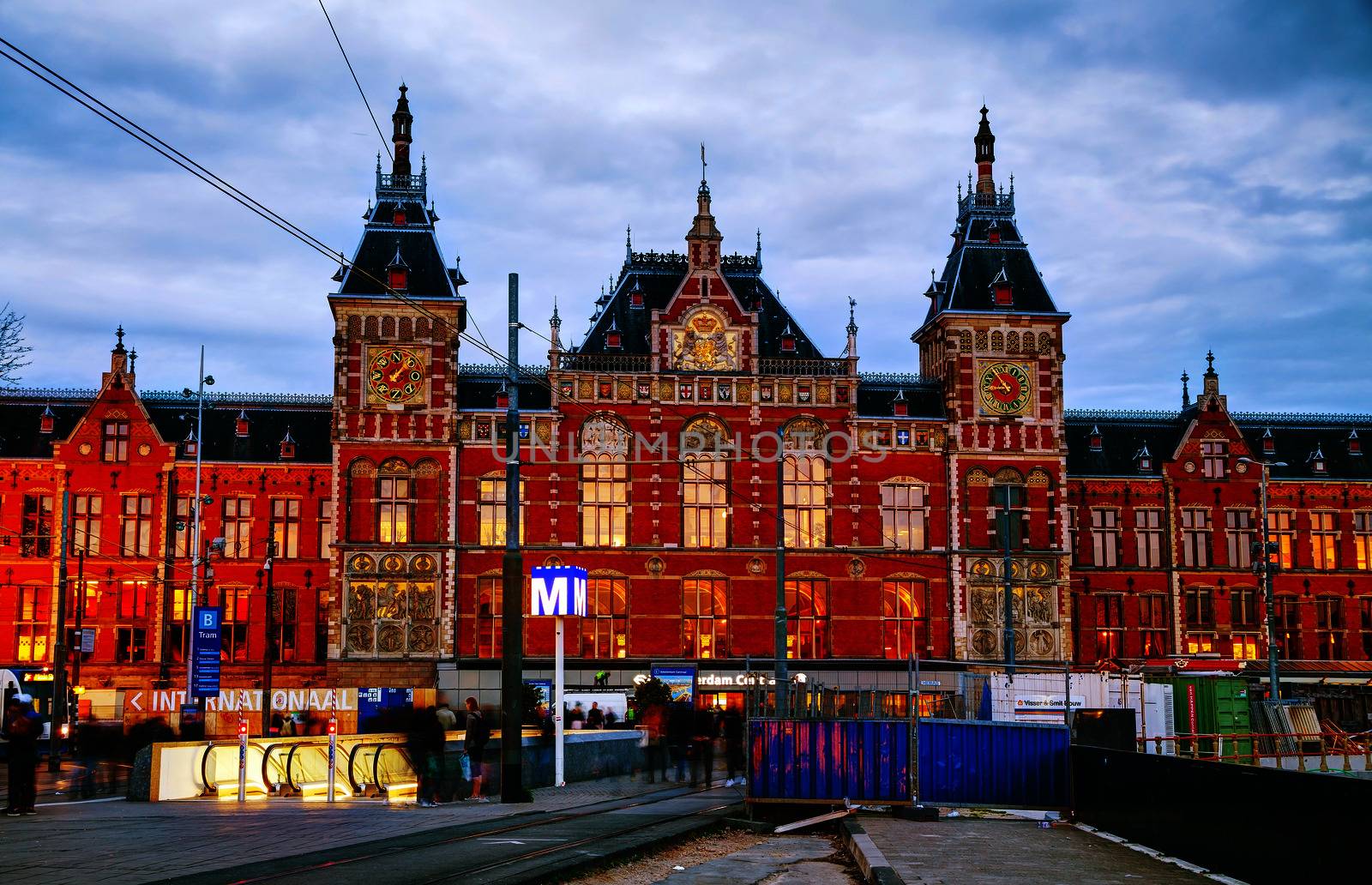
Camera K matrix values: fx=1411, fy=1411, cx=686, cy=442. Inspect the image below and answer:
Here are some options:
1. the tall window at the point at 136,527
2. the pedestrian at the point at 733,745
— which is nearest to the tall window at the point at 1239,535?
the pedestrian at the point at 733,745

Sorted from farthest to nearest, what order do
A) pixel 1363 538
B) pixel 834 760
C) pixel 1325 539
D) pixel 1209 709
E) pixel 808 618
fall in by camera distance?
pixel 1363 538 → pixel 1325 539 → pixel 808 618 → pixel 1209 709 → pixel 834 760

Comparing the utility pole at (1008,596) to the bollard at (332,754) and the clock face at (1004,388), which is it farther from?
the bollard at (332,754)

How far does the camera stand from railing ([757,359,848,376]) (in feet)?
182

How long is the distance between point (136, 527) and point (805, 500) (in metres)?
26.7

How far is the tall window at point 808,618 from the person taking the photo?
54156 millimetres

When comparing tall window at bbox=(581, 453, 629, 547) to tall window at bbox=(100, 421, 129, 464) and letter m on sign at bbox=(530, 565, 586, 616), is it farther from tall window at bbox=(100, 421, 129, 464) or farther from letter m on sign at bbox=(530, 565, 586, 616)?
letter m on sign at bbox=(530, 565, 586, 616)

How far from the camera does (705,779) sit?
100 ft

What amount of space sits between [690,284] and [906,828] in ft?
119

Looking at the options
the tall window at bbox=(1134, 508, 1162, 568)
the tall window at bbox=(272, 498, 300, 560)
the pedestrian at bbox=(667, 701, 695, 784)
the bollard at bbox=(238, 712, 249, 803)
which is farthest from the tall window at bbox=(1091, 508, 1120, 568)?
the bollard at bbox=(238, 712, 249, 803)

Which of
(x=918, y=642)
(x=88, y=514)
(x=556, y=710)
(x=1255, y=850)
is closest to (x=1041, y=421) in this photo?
(x=918, y=642)

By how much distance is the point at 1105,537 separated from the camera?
196 ft

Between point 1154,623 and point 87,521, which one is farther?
point 1154,623

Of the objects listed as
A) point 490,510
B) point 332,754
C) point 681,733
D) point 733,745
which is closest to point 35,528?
point 490,510

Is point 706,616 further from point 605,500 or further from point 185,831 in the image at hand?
point 185,831
